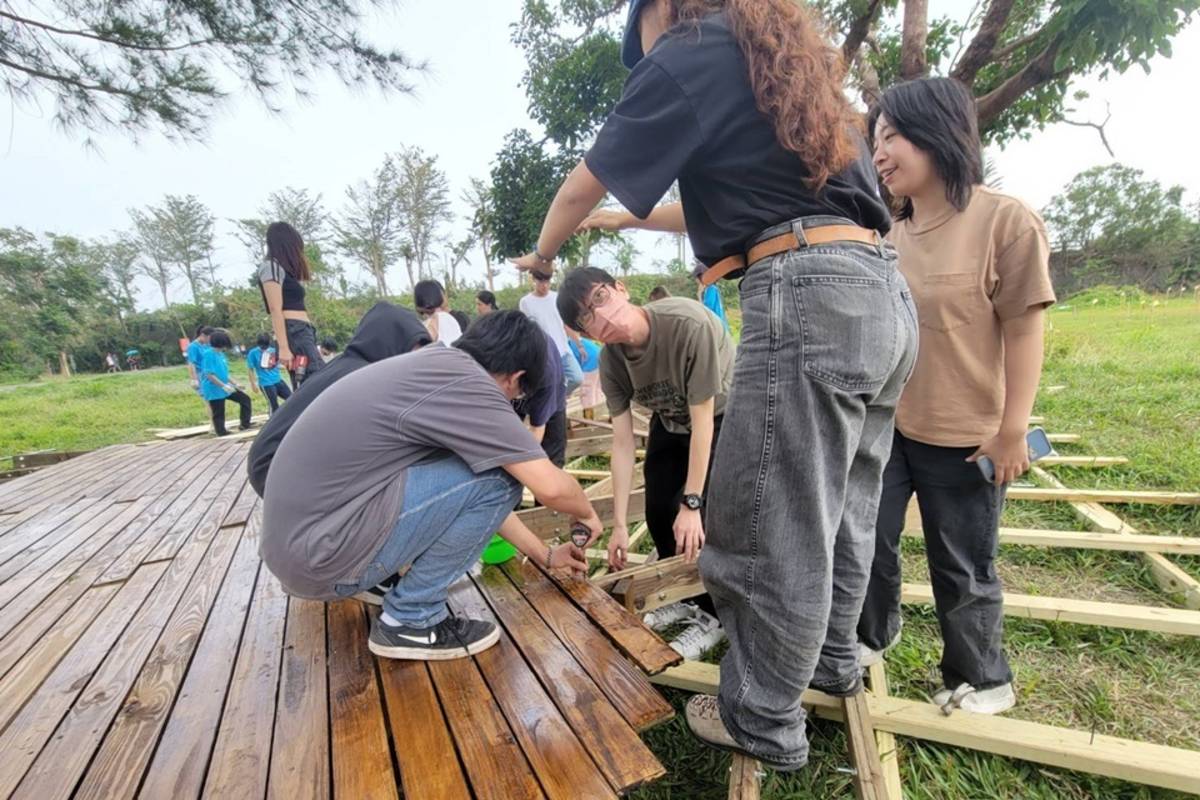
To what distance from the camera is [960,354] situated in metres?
1.29

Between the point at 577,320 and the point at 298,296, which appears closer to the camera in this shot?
the point at 577,320

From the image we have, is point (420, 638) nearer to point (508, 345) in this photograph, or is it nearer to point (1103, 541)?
point (508, 345)

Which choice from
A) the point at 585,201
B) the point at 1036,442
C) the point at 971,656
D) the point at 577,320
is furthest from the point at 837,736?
the point at 585,201

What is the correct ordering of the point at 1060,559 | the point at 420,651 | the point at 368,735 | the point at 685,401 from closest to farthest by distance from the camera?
1. the point at 368,735
2. the point at 420,651
3. the point at 685,401
4. the point at 1060,559

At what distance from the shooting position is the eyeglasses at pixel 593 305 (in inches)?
65.2

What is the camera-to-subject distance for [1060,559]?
2291mm

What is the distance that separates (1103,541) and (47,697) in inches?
144

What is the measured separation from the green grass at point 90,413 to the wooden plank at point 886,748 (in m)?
9.34

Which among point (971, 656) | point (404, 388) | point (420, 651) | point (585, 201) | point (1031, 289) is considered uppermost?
point (585, 201)

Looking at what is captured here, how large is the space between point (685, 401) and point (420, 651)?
1.09 metres

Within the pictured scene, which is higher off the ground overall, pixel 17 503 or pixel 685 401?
pixel 685 401

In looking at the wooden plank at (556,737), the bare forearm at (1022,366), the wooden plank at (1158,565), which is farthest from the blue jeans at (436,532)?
the wooden plank at (1158,565)

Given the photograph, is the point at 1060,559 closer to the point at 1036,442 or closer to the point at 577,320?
the point at 1036,442

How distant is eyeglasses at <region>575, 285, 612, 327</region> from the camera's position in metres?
1.66
